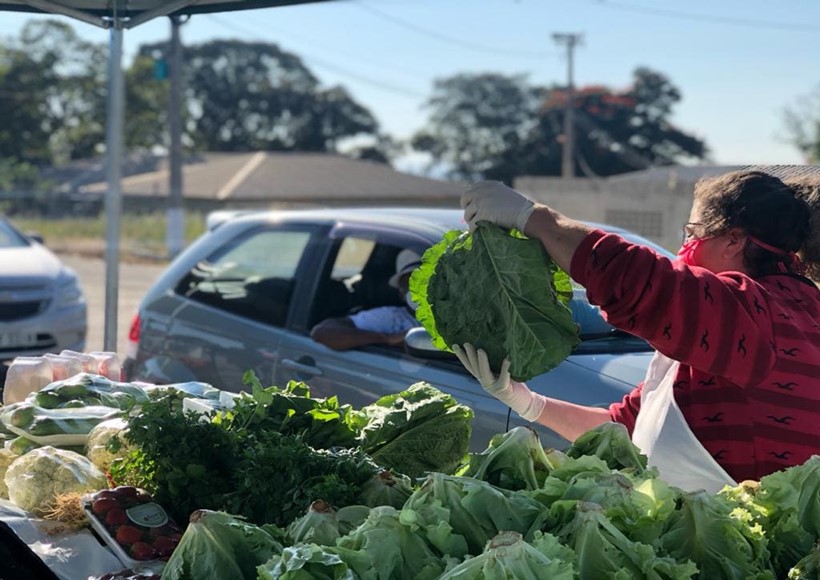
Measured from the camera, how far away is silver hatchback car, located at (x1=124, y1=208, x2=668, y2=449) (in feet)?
14.3

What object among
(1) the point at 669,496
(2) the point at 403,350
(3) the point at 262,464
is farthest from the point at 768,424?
(2) the point at 403,350

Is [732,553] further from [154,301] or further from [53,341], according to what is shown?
[53,341]

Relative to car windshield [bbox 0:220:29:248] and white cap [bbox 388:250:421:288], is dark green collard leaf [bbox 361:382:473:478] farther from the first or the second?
car windshield [bbox 0:220:29:248]

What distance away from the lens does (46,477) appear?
262cm

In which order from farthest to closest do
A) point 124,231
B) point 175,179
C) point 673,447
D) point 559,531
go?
point 124,231, point 175,179, point 673,447, point 559,531

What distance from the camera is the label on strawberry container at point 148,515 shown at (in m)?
2.42

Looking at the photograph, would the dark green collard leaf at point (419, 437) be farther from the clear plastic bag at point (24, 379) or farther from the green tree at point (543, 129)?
the green tree at point (543, 129)

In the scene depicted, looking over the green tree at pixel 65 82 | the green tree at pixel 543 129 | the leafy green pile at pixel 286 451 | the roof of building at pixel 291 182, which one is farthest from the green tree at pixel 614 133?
the leafy green pile at pixel 286 451

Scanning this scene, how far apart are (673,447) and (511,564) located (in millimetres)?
1194

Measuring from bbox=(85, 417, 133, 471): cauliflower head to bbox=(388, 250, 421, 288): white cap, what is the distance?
2.49 metres

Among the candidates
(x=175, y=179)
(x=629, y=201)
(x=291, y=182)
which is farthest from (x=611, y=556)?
(x=291, y=182)

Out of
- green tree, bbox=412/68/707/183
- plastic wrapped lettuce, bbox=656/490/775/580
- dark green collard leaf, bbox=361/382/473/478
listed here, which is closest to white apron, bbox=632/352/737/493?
dark green collard leaf, bbox=361/382/473/478

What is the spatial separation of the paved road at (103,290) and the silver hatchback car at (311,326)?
13.6ft

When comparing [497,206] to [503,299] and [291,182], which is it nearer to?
[503,299]
